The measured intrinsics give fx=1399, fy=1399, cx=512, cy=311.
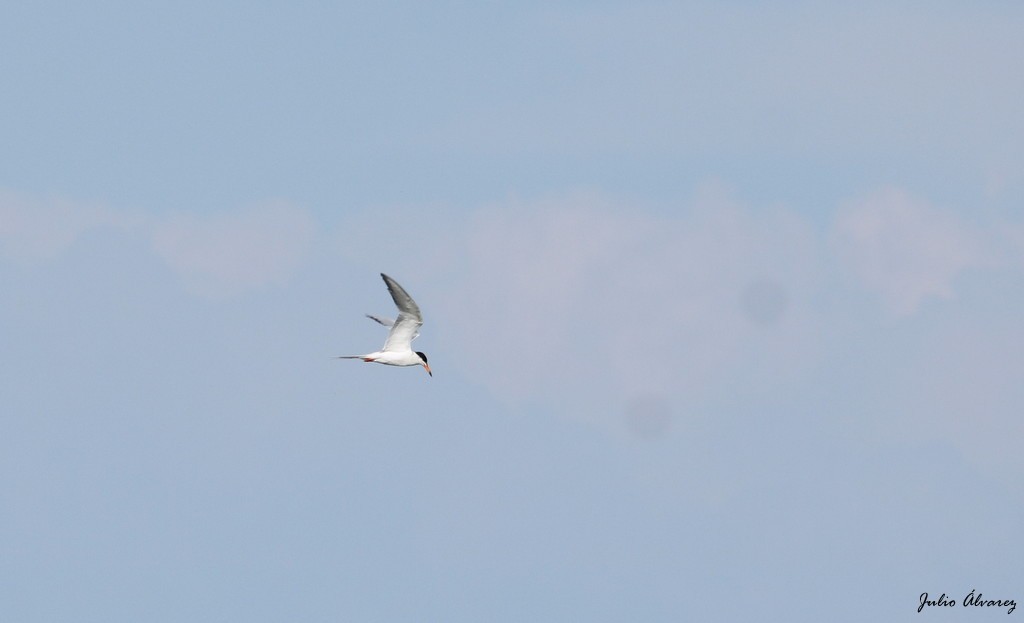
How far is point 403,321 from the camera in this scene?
1796 inches

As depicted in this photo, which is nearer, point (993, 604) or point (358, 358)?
point (993, 604)

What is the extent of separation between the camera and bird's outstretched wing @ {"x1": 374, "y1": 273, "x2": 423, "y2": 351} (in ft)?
145

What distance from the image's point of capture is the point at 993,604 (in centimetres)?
4091

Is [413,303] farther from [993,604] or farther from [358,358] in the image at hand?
[993,604]

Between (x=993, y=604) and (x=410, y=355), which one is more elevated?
(x=410, y=355)

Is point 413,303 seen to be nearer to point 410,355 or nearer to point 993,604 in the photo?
point 410,355

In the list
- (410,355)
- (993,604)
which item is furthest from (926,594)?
(410,355)

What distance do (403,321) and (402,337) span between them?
3.04ft

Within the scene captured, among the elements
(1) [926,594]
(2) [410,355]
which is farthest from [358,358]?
(1) [926,594]

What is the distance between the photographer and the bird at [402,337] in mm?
44875

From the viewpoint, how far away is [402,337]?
4638 cm

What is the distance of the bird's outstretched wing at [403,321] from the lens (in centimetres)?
4422

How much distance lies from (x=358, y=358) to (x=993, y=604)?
2087cm

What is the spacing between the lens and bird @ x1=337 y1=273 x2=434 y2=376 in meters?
44.9
